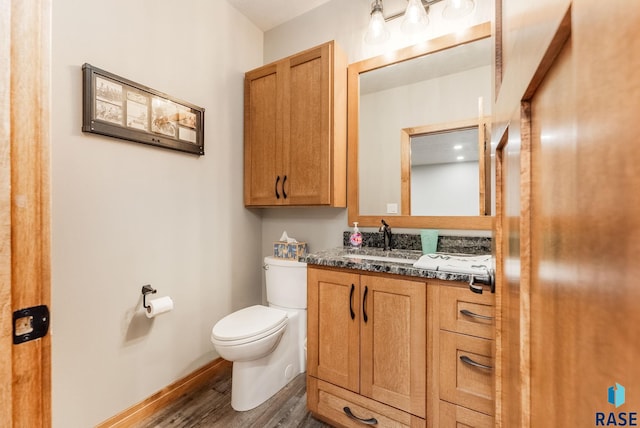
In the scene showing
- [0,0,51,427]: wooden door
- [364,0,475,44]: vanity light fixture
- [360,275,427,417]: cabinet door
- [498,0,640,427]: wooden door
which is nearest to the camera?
[498,0,640,427]: wooden door

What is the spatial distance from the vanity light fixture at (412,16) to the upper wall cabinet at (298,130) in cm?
26

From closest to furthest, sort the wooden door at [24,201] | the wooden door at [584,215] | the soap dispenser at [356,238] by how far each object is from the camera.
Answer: the wooden door at [584,215], the wooden door at [24,201], the soap dispenser at [356,238]

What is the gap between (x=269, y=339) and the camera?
163 centimetres

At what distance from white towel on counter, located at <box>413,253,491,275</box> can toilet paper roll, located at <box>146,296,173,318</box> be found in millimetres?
1363

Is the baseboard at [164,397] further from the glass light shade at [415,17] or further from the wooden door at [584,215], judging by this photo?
the glass light shade at [415,17]

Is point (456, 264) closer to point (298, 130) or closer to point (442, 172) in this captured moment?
point (442, 172)

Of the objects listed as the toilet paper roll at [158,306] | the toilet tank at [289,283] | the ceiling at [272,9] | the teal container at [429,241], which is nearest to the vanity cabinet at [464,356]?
the teal container at [429,241]

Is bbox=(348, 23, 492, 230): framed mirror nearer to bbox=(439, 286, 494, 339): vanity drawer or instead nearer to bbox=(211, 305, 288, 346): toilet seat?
bbox=(439, 286, 494, 339): vanity drawer

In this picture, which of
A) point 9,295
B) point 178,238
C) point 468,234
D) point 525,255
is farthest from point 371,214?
point 9,295

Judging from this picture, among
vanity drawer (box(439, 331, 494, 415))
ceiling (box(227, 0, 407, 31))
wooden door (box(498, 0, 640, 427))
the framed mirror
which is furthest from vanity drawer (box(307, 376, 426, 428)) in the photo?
ceiling (box(227, 0, 407, 31))

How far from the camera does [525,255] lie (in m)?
0.40

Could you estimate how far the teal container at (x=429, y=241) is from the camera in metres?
1.68

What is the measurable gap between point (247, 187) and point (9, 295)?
1756 mm

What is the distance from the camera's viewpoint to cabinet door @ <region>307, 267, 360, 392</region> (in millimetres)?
1408
